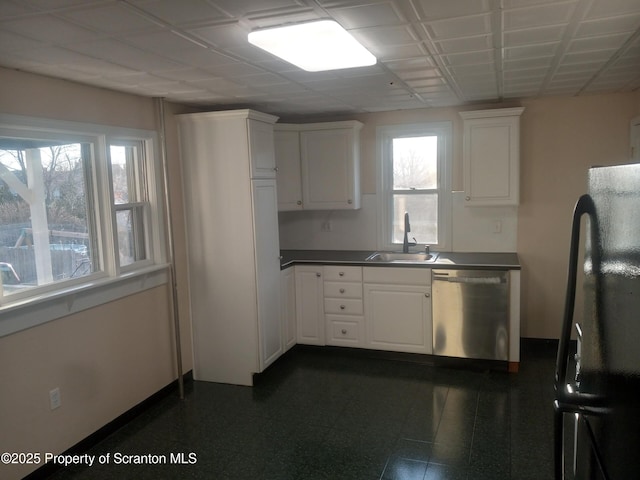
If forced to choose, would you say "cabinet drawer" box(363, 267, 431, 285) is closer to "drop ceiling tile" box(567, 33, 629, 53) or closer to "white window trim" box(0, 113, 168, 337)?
"white window trim" box(0, 113, 168, 337)

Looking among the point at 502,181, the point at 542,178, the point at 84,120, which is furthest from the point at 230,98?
the point at 542,178

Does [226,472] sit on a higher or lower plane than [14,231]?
lower

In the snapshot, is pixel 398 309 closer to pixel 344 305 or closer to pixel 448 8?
pixel 344 305

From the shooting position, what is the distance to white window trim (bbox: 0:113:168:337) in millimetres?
2539

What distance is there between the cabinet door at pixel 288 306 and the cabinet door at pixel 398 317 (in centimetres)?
66

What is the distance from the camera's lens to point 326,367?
4145 millimetres

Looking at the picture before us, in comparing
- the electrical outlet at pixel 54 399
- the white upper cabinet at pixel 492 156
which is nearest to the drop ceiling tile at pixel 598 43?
the white upper cabinet at pixel 492 156

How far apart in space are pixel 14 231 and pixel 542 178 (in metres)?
3.96

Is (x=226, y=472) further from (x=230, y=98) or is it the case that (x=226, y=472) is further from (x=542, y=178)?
(x=542, y=178)

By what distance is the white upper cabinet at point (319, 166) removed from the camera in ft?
14.9

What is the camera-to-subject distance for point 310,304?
442 cm

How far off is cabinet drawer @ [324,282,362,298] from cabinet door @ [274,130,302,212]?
850 mm

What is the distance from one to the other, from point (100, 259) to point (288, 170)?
2039 millimetres

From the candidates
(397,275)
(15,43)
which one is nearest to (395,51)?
(15,43)
